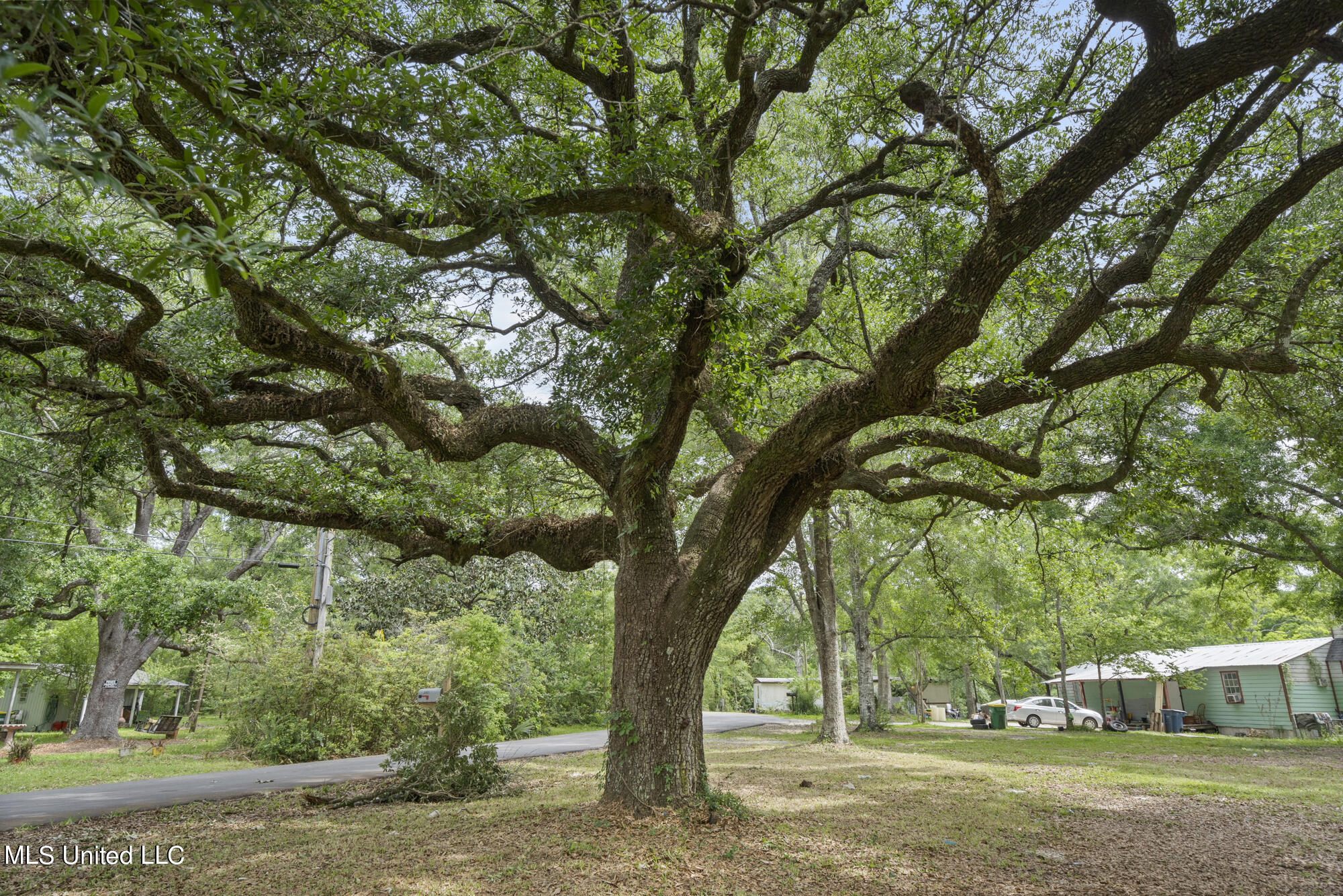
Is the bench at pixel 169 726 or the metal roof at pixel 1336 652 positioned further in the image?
the metal roof at pixel 1336 652

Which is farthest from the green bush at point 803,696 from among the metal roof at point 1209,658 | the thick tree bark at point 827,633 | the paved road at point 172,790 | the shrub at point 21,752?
the shrub at point 21,752

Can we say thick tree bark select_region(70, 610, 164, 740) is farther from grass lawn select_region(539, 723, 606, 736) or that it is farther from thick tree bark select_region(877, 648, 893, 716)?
thick tree bark select_region(877, 648, 893, 716)

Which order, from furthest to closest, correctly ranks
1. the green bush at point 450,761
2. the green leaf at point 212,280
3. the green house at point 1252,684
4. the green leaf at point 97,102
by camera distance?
the green house at point 1252,684
the green bush at point 450,761
the green leaf at point 212,280
the green leaf at point 97,102

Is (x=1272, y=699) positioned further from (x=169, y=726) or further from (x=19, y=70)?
(x=169, y=726)

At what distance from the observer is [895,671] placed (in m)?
41.1

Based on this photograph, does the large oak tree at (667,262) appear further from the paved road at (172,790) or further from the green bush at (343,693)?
the green bush at (343,693)

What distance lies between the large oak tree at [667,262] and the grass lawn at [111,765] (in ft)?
21.5

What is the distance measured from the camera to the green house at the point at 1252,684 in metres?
21.7

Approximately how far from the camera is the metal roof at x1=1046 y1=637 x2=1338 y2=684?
2183cm

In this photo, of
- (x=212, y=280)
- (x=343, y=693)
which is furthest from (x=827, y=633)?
(x=212, y=280)

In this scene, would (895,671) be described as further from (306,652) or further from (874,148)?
(874,148)

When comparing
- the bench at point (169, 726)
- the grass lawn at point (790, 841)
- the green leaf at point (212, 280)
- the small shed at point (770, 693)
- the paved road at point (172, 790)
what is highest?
the green leaf at point (212, 280)

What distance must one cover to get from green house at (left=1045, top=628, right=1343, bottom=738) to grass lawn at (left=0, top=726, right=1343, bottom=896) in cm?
1575

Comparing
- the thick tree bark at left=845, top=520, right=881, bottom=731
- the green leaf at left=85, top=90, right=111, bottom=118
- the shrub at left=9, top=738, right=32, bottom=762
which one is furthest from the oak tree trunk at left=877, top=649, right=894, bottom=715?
the green leaf at left=85, top=90, right=111, bottom=118
